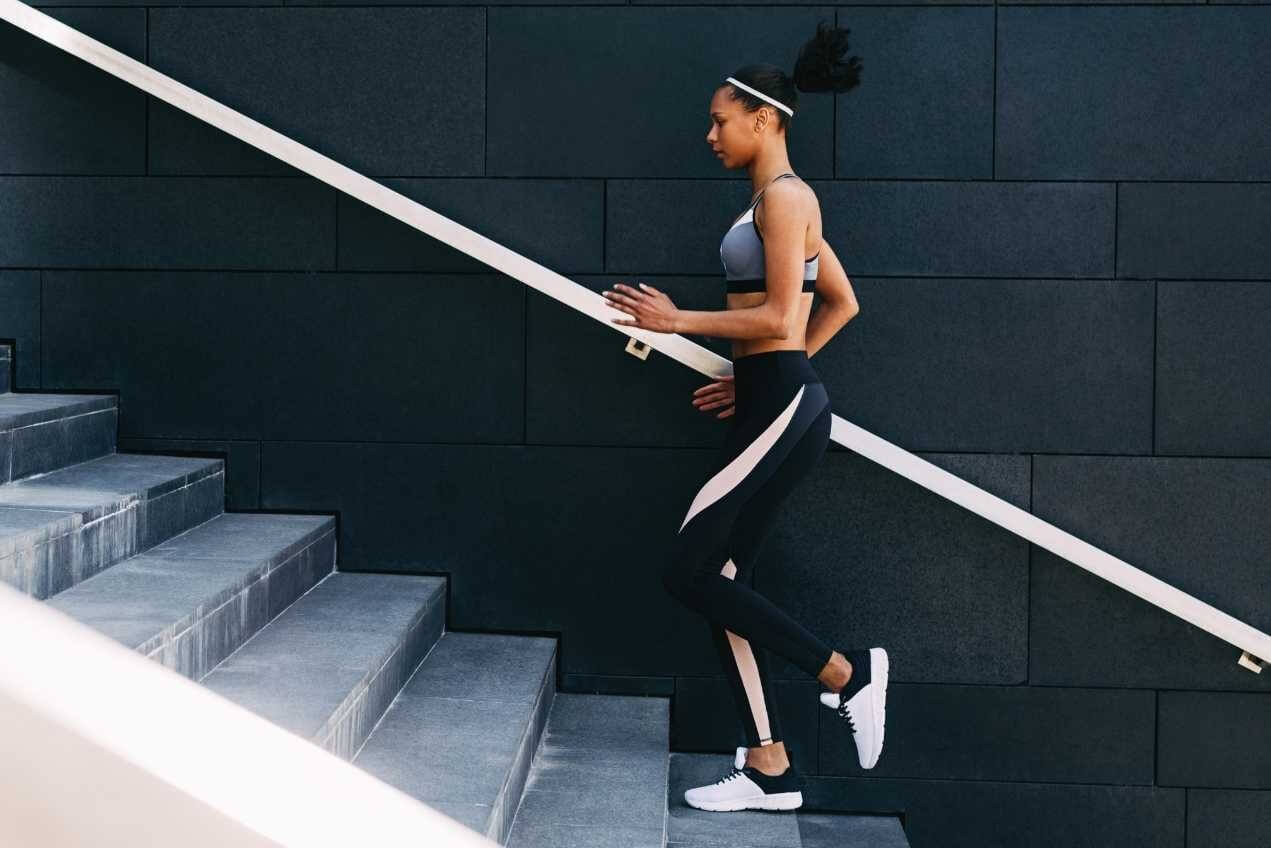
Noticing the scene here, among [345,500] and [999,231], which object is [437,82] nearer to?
[345,500]

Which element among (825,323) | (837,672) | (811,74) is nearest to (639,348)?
(825,323)

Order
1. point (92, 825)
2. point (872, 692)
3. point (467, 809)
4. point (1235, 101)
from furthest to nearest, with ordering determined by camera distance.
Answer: point (1235, 101) < point (872, 692) < point (467, 809) < point (92, 825)

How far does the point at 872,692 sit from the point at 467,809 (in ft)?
3.59

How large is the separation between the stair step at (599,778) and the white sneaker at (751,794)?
0.43 ft

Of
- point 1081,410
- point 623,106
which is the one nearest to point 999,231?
point 1081,410

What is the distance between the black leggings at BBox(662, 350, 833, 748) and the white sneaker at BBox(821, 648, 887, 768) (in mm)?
90

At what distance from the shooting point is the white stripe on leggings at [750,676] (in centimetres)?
301

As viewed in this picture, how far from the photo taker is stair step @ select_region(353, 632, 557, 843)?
247 cm

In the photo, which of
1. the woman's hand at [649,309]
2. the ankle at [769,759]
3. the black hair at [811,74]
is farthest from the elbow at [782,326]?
the ankle at [769,759]

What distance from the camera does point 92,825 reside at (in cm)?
57

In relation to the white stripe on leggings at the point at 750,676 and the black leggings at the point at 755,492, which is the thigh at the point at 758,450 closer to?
the black leggings at the point at 755,492

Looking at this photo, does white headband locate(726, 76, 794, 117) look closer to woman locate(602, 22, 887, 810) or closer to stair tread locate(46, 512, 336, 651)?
woman locate(602, 22, 887, 810)

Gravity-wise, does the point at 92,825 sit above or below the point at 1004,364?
below

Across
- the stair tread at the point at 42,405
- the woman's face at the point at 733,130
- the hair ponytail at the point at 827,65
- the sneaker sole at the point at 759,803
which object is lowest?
the sneaker sole at the point at 759,803
